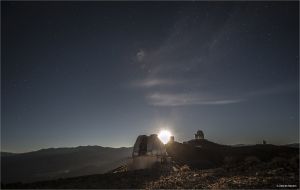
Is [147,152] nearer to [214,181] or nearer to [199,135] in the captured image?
[214,181]

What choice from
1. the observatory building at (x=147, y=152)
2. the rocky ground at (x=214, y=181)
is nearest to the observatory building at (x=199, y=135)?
the observatory building at (x=147, y=152)

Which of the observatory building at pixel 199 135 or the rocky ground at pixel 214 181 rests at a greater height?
the observatory building at pixel 199 135

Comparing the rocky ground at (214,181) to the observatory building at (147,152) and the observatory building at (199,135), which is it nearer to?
the observatory building at (147,152)

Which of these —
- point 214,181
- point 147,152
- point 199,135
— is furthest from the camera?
point 199,135

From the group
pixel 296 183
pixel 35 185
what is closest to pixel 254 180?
pixel 296 183

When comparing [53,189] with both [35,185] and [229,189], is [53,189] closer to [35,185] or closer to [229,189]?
[35,185]

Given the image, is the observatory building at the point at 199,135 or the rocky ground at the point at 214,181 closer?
the rocky ground at the point at 214,181

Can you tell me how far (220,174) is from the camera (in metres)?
14.8

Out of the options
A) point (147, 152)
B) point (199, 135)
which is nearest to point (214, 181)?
point (147, 152)

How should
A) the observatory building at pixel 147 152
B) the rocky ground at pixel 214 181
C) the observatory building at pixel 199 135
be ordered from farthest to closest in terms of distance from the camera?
the observatory building at pixel 199 135 → the observatory building at pixel 147 152 → the rocky ground at pixel 214 181

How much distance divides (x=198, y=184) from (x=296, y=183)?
171 inches

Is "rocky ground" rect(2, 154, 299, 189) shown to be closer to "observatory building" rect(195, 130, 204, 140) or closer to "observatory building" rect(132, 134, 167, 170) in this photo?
"observatory building" rect(132, 134, 167, 170)

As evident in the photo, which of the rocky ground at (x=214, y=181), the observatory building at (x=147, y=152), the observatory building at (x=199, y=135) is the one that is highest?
the observatory building at (x=199, y=135)

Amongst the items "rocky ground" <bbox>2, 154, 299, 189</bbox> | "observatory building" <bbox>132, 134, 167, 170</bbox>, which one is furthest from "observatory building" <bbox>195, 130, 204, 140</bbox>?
"rocky ground" <bbox>2, 154, 299, 189</bbox>
